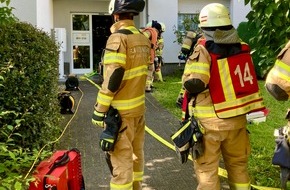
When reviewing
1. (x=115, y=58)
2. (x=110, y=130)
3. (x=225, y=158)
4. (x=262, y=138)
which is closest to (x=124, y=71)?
(x=115, y=58)

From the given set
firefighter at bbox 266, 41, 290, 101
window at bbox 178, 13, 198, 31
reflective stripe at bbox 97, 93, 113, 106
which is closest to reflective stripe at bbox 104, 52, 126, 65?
reflective stripe at bbox 97, 93, 113, 106

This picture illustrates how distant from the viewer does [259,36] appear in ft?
Result: 15.1

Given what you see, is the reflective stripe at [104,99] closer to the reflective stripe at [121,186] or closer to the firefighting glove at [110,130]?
the firefighting glove at [110,130]

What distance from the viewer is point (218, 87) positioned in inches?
145

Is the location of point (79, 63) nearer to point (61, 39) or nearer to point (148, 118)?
point (61, 39)

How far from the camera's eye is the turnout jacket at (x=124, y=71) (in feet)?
12.1

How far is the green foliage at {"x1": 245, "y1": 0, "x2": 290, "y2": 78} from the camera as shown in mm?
3958

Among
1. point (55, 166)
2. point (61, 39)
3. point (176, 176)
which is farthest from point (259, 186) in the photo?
point (61, 39)

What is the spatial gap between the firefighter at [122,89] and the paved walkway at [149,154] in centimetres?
106

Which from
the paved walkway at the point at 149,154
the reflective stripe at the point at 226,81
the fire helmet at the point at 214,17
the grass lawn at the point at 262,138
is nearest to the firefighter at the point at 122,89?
the fire helmet at the point at 214,17

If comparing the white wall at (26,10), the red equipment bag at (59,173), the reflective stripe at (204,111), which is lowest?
the red equipment bag at (59,173)

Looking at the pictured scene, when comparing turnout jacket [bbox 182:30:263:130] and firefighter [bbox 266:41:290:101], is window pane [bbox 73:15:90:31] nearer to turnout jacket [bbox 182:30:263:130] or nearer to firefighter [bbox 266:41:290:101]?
turnout jacket [bbox 182:30:263:130]

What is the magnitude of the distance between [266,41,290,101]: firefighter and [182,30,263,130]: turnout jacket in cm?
83

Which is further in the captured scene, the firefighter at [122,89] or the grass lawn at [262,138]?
the grass lawn at [262,138]
